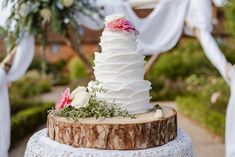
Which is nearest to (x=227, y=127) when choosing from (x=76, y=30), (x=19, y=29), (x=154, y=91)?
(x=76, y=30)

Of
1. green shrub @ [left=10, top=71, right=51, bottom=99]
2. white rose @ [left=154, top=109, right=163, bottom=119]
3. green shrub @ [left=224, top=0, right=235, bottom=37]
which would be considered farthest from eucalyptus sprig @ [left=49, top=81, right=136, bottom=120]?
green shrub @ [left=10, top=71, right=51, bottom=99]

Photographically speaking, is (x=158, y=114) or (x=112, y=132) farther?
(x=158, y=114)

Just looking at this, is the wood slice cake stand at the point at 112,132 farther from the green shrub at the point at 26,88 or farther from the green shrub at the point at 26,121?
the green shrub at the point at 26,88

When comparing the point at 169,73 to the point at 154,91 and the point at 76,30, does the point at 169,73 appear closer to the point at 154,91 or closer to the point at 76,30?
the point at 154,91

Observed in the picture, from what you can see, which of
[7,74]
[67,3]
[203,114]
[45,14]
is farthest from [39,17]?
[203,114]

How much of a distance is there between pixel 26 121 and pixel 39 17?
12.6 feet

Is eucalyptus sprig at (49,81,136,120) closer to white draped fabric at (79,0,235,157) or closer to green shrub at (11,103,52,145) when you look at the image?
white draped fabric at (79,0,235,157)

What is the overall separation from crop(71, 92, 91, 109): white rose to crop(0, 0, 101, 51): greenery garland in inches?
97.6

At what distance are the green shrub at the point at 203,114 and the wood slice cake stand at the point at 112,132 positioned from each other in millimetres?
5203

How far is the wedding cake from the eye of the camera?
2760 millimetres

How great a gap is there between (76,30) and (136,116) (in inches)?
118

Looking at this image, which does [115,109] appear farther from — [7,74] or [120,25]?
[7,74]

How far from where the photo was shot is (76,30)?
19.0ft

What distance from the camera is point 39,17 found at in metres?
5.37
